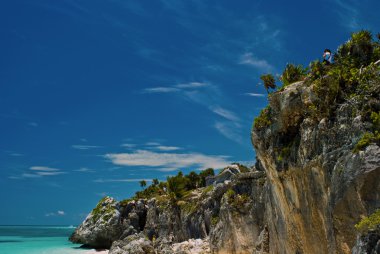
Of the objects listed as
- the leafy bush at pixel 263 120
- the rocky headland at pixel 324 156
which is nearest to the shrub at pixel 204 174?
the rocky headland at pixel 324 156

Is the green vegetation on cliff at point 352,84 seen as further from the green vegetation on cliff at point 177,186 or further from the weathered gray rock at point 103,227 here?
the weathered gray rock at point 103,227

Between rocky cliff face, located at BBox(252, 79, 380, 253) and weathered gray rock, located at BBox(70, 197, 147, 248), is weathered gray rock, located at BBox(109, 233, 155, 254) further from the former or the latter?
weathered gray rock, located at BBox(70, 197, 147, 248)

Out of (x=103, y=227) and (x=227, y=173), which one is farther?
(x=103, y=227)

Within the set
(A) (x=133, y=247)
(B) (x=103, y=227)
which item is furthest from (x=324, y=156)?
(B) (x=103, y=227)

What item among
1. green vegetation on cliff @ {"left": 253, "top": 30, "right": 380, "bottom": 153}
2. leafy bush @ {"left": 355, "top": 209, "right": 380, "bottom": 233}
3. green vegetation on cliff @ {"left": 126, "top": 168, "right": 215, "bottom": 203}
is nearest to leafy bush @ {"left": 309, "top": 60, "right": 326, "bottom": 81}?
green vegetation on cliff @ {"left": 253, "top": 30, "right": 380, "bottom": 153}

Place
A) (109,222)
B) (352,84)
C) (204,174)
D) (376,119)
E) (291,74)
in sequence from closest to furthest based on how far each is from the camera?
(376,119) → (352,84) → (291,74) → (109,222) → (204,174)

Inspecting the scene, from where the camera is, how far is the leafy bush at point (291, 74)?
20766 millimetres

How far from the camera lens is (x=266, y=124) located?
2148 cm

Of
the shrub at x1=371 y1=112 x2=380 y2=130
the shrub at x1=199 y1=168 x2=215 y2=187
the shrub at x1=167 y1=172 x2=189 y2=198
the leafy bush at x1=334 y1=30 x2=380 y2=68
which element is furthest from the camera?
the shrub at x1=199 y1=168 x2=215 y2=187

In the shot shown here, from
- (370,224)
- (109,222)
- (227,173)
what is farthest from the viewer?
(109,222)

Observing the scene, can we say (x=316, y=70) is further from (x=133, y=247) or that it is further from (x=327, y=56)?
(x=133, y=247)

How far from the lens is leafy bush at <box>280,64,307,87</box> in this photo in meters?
20.8

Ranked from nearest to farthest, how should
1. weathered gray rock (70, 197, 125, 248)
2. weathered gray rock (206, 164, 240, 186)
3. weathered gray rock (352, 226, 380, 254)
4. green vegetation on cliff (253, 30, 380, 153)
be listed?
weathered gray rock (352, 226, 380, 254) → green vegetation on cliff (253, 30, 380, 153) → weathered gray rock (206, 164, 240, 186) → weathered gray rock (70, 197, 125, 248)

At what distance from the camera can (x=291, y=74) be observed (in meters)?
21.1
